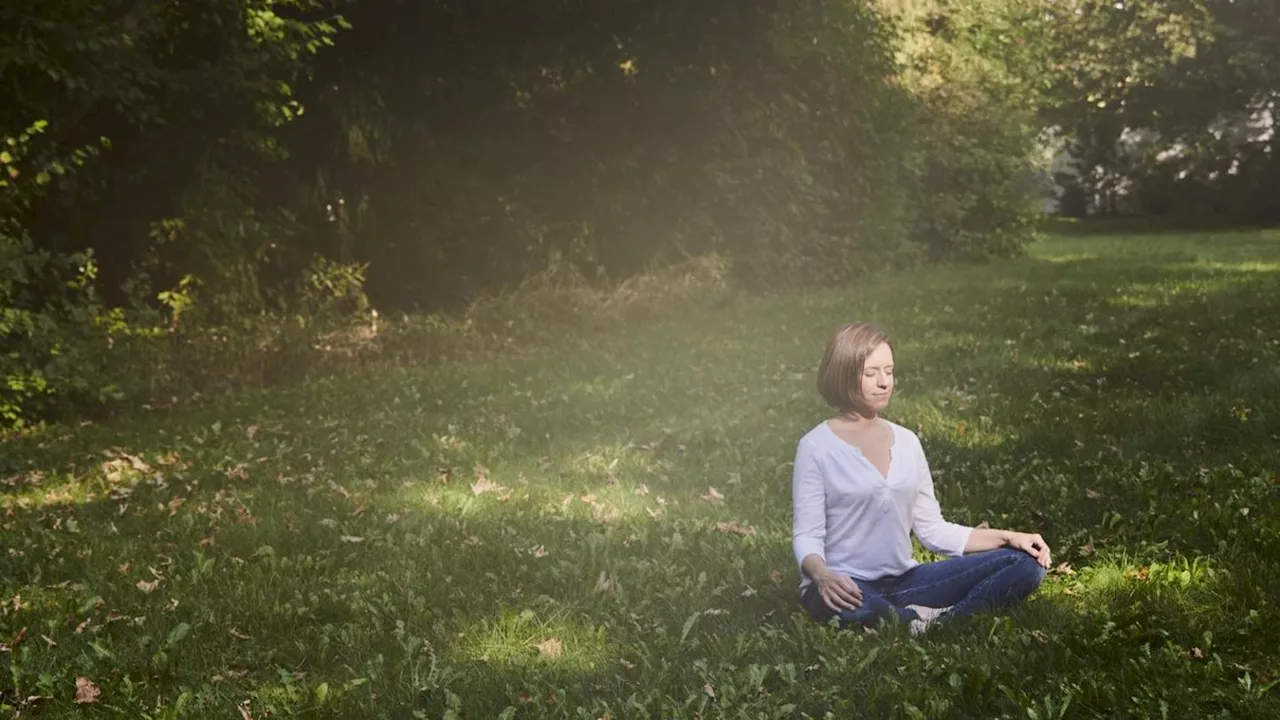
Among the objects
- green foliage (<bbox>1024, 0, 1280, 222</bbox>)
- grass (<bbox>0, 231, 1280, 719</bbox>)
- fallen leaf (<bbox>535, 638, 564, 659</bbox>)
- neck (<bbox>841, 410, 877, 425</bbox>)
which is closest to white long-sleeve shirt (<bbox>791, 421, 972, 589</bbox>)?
neck (<bbox>841, 410, 877, 425</bbox>)

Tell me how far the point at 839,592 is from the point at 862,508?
1.69 feet

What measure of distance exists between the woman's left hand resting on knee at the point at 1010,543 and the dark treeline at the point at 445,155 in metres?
10.0

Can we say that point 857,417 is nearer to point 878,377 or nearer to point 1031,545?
point 878,377

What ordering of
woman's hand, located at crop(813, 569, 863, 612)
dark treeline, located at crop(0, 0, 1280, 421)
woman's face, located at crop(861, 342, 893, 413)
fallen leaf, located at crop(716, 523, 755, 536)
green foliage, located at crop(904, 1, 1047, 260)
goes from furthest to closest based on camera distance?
1. green foliage, located at crop(904, 1, 1047, 260)
2. dark treeline, located at crop(0, 0, 1280, 421)
3. fallen leaf, located at crop(716, 523, 755, 536)
4. woman's face, located at crop(861, 342, 893, 413)
5. woman's hand, located at crop(813, 569, 863, 612)

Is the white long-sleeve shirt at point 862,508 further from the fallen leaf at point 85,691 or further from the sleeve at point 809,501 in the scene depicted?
the fallen leaf at point 85,691

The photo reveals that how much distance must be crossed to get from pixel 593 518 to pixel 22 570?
3.52 meters

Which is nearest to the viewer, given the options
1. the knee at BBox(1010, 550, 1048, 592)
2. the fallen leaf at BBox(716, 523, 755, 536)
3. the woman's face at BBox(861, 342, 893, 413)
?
the woman's face at BBox(861, 342, 893, 413)

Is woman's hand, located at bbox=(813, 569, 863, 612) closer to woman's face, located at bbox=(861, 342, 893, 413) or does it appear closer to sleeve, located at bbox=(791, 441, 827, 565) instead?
sleeve, located at bbox=(791, 441, 827, 565)

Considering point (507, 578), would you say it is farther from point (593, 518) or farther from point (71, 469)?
point (71, 469)

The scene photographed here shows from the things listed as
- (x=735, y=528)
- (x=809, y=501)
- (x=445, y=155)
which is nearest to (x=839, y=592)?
(x=809, y=501)

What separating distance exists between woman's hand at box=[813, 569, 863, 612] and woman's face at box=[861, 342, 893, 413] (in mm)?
779

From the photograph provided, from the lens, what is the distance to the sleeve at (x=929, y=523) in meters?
5.19

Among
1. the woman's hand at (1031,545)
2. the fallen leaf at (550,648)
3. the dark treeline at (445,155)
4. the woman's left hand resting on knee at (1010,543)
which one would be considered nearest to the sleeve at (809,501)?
the woman's left hand resting on knee at (1010,543)

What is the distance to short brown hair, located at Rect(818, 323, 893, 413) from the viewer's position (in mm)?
4871
